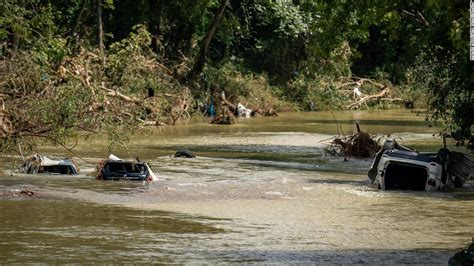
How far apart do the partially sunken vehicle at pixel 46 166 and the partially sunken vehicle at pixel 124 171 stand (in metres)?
1.26

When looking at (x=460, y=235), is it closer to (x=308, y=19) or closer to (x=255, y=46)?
(x=308, y=19)

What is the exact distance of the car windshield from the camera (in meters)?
28.5

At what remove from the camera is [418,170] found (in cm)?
2816

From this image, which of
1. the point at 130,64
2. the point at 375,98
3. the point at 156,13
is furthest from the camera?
the point at 375,98

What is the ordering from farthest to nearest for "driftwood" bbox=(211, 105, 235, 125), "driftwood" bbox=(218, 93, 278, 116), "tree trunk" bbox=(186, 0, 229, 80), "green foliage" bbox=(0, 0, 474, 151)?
"driftwood" bbox=(218, 93, 278, 116), "tree trunk" bbox=(186, 0, 229, 80), "driftwood" bbox=(211, 105, 235, 125), "green foliage" bbox=(0, 0, 474, 151)

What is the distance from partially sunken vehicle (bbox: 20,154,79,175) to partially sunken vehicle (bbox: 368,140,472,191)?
27.0 feet

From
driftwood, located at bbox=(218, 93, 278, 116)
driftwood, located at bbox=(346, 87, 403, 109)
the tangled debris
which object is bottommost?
the tangled debris

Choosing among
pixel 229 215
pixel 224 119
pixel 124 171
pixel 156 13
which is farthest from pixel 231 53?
pixel 229 215

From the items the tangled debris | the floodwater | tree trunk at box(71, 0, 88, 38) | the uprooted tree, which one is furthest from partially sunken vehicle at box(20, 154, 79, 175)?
tree trunk at box(71, 0, 88, 38)

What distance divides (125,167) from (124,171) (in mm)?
298

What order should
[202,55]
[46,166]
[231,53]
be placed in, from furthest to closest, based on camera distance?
1. [231,53]
2. [202,55]
3. [46,166]

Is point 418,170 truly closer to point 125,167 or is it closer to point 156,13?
Answer: point 125,167

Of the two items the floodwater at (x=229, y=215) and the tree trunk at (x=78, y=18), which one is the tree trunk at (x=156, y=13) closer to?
the tree trunk at (x=78, y=18)

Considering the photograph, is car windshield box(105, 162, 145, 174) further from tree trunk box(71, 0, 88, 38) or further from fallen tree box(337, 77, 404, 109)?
fallen tree box(337, 77, 404, 109)
